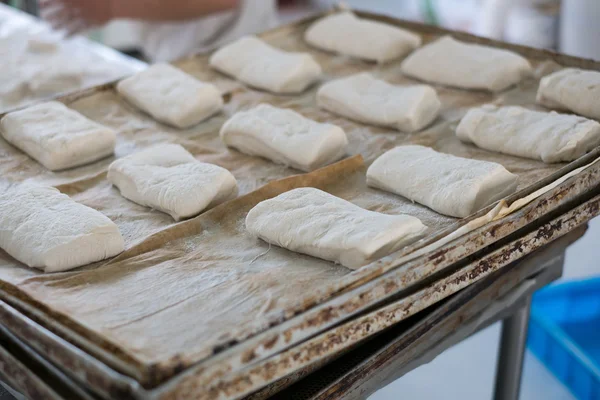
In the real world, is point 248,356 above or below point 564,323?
above

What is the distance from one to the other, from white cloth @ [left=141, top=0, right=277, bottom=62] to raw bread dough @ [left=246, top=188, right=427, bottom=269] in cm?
173

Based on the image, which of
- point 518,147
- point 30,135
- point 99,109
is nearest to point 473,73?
point 518,147

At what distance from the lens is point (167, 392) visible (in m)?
0.94

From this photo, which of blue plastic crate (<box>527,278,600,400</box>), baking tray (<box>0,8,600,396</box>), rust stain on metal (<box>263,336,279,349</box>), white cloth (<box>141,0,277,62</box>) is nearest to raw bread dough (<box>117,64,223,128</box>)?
baking tray (<box>0,8,600,396</box>)

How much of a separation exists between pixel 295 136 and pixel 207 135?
0.31m

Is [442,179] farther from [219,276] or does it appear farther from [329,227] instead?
[219,276]

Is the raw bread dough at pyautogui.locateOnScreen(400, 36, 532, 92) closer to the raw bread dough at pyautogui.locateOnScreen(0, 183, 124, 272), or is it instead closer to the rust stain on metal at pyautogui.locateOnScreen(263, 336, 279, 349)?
the raw bread dough at pyautogui.locateOnScreen(0, 183, 124, 272)

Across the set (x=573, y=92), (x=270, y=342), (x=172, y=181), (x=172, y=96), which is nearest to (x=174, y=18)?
(x=172, y=96)

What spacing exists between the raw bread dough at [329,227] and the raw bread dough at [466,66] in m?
0.82

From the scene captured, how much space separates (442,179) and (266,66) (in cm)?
88

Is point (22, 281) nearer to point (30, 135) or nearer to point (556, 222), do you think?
point (30, 135)

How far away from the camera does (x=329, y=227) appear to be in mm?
1359

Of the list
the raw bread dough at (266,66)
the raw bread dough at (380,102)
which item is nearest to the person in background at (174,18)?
the raw bread dough at (266,66)

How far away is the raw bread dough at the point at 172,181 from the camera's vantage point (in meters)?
1.54
